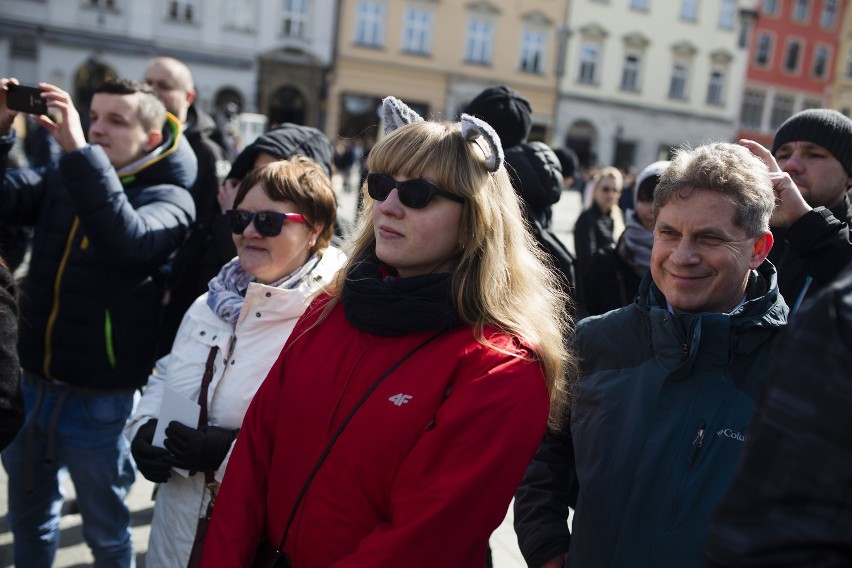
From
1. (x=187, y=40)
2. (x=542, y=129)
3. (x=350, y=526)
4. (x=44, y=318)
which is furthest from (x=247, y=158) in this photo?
(x=542, y=129)

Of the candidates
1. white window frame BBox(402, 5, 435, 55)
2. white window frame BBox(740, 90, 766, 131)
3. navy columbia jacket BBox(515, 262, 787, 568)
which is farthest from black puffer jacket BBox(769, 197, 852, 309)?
white window frame BBox(740, 90, 766, 131)

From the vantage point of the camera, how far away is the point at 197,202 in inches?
147

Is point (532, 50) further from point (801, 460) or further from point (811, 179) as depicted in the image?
point (801, 460)

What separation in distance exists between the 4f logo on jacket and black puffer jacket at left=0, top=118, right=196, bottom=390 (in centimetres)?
149

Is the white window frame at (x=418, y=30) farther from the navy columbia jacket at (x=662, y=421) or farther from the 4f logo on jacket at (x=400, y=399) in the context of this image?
the 4f logo on jacket at (x=400, y=399)

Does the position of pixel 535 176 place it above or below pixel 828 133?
below

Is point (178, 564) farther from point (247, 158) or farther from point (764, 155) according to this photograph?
Result: point (764, 155)

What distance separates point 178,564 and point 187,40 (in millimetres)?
29532

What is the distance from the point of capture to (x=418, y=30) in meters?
32.6

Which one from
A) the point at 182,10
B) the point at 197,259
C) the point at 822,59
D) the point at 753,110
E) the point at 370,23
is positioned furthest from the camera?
the point at 822,59

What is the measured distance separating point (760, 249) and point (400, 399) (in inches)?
39.3

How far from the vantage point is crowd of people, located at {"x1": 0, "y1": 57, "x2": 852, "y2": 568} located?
3.26ft

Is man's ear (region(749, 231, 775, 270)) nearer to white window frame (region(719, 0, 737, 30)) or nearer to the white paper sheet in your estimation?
the white paper sheet

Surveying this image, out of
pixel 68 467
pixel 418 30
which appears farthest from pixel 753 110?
pixel 68 467
